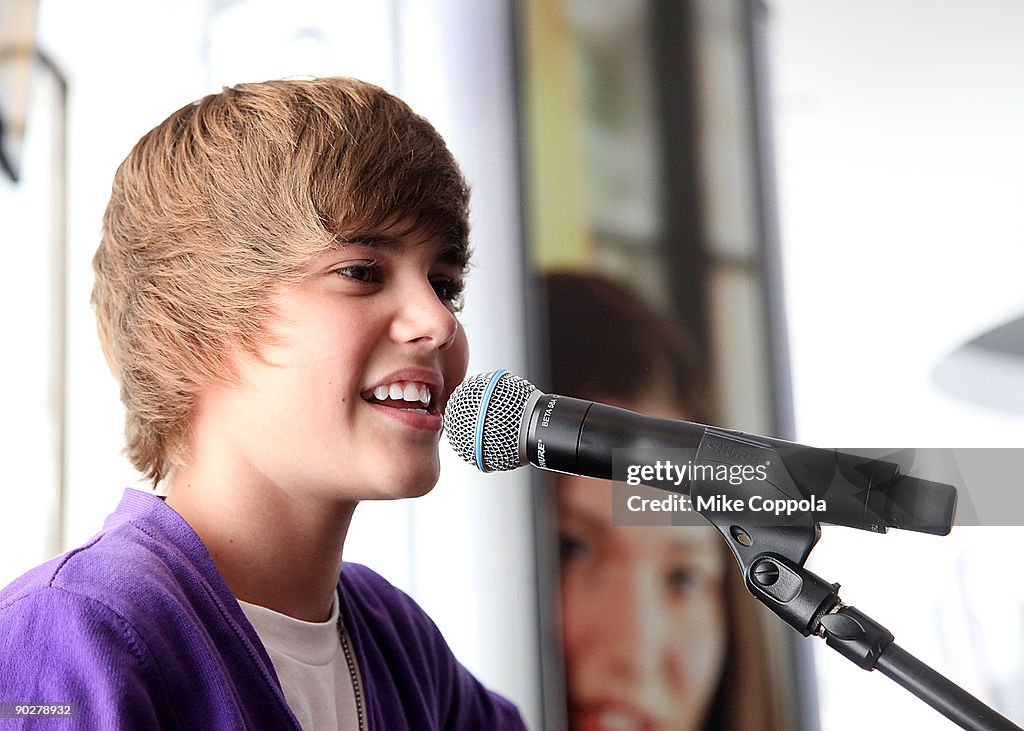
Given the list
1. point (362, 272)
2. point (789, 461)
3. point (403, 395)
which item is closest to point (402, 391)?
point (403, 395)

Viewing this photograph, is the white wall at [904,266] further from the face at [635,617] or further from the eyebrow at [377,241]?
the eyebrow at [377,241]

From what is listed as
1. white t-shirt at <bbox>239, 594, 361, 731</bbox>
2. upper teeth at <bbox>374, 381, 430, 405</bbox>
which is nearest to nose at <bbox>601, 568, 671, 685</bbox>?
white t-shirt at <bbox>239, 594, 361, 731</bbox>

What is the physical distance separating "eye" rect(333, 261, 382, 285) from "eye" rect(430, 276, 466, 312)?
0.29ft

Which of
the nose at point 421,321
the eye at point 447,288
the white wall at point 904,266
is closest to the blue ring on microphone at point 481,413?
the nose at point 421,321

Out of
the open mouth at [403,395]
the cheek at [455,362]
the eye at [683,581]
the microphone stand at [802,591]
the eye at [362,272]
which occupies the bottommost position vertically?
the eye at [683,581]

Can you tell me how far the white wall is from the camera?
115 cm

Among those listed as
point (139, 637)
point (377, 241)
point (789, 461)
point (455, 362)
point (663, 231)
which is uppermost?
point (663, 231)

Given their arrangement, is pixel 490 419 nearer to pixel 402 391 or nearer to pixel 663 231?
pixel 402 391

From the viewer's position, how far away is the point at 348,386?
822 millimetres

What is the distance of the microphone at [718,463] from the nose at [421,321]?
0.16m

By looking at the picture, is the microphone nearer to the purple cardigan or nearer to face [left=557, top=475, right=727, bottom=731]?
the purple cardigan

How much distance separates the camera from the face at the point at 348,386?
823 millimetres

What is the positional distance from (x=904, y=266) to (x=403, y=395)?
2.36ft

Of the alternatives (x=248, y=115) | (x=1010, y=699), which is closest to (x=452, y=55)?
(x=248, y=115)
